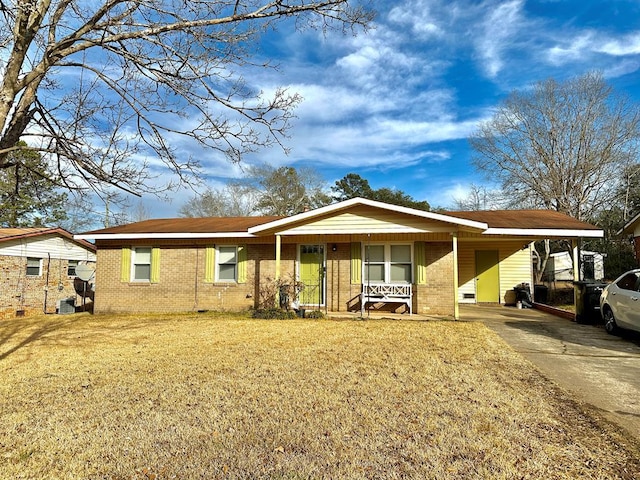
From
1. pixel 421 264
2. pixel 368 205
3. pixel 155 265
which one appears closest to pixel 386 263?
pixel 421 264

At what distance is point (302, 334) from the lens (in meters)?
8.98

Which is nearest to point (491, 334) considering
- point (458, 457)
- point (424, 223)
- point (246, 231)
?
point (424, 223)

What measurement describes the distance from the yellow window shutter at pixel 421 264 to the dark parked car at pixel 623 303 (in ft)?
14.4

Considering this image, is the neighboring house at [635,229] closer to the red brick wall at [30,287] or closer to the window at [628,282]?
the window at [628,282]

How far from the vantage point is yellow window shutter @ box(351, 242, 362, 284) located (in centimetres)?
1272

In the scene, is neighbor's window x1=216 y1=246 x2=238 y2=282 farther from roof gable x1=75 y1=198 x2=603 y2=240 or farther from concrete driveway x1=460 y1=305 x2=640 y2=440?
concrete driveway x1=460 y1=305 x2=640 y2=440

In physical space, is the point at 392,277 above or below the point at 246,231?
below

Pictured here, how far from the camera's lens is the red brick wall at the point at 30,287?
54.7 ft

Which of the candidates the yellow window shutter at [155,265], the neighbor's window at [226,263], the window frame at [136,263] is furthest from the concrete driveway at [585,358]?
the window frame at [136,263]

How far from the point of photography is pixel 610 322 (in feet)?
29.4

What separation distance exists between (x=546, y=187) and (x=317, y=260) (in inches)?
682

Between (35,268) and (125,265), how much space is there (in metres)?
7.12

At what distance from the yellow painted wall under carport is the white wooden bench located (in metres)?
4.49

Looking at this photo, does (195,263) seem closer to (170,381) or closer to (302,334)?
(302,334)
